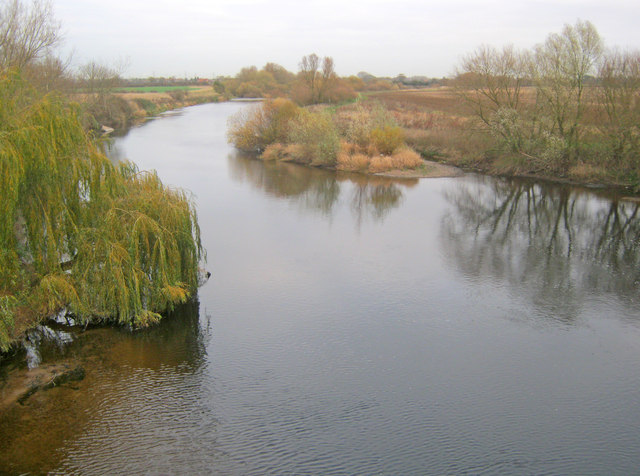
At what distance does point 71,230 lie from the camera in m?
11.2

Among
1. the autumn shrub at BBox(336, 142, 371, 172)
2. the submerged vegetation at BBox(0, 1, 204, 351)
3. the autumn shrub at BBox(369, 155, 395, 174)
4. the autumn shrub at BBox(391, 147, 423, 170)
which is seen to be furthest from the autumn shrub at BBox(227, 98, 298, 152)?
the submerged vegetation at BBox(0, 1, 204, 351)

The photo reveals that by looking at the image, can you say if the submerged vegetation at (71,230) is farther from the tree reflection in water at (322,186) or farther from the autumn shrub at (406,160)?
the autumn shrub at (406,160)

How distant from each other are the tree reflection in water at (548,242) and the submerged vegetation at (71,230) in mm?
8416

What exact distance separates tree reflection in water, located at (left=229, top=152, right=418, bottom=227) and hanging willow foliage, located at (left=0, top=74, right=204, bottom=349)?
1011 centimetres

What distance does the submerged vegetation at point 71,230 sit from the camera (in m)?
10.2

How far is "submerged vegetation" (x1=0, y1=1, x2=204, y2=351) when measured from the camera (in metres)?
10.2

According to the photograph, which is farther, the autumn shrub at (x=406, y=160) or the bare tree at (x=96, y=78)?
the bare tree at (x=96, y=78)

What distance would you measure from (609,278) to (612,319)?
2.82m

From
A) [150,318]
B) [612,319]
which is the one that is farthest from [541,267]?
[150,318]

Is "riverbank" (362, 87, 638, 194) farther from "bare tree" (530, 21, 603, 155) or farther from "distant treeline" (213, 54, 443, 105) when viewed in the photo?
"distant treeline" (213, 54, 443, 105)

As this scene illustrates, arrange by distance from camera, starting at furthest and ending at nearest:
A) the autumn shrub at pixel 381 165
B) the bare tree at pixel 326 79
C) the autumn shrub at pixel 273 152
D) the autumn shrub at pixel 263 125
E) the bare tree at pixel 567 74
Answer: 1. the bare tree at pixel 326 79
2. the autumn shrub at pixel 263 125
3. the autumn shrub at pixel 273 152
4. the autumn shrub at pixel 381 165
5. the bare tree at pixel 567 74

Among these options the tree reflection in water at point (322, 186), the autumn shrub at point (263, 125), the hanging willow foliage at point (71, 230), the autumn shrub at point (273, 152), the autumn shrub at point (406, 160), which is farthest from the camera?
the autumn shrub at point (263, 125)

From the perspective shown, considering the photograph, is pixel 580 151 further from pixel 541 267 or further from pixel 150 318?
pixel 150 318

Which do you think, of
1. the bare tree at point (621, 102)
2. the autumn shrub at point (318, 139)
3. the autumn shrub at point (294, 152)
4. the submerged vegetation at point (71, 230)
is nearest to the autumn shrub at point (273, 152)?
the autumn shrub at point (294, 152)
